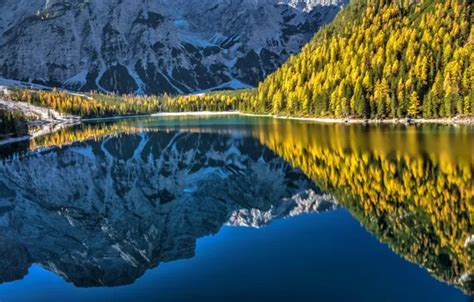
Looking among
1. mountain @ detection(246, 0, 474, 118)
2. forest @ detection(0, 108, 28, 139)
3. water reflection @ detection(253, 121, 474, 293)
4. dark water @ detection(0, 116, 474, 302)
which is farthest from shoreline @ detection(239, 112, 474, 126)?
forest @ detection(0, 108, 28, 139)

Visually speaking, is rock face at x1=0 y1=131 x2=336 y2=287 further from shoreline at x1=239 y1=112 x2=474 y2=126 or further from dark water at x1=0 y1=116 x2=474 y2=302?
shoreline at x1=239 y1=112 x2=474 y2=126

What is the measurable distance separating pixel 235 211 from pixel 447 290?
82.3 ft

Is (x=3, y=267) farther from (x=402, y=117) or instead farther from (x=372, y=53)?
(x=372, y=53)

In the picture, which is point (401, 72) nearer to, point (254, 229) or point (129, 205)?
point (129, 205)

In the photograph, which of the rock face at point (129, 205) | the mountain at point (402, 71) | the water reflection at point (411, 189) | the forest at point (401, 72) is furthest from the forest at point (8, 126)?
the mountain at point (402, 71)

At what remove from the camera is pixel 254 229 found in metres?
38.5

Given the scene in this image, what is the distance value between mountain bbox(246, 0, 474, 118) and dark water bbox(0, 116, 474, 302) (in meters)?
58.9

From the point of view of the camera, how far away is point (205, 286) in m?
26.0

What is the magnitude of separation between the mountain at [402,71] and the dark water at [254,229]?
2317 inches

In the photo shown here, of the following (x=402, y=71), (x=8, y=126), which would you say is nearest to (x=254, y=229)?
(x=402, y=71)

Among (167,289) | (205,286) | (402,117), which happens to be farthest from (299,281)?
(402,117)

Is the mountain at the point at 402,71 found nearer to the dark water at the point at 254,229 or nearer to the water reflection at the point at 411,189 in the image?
the water reflection at the point at 411,189

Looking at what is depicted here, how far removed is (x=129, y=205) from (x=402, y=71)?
396 feet

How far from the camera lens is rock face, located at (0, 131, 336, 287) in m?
33.7
